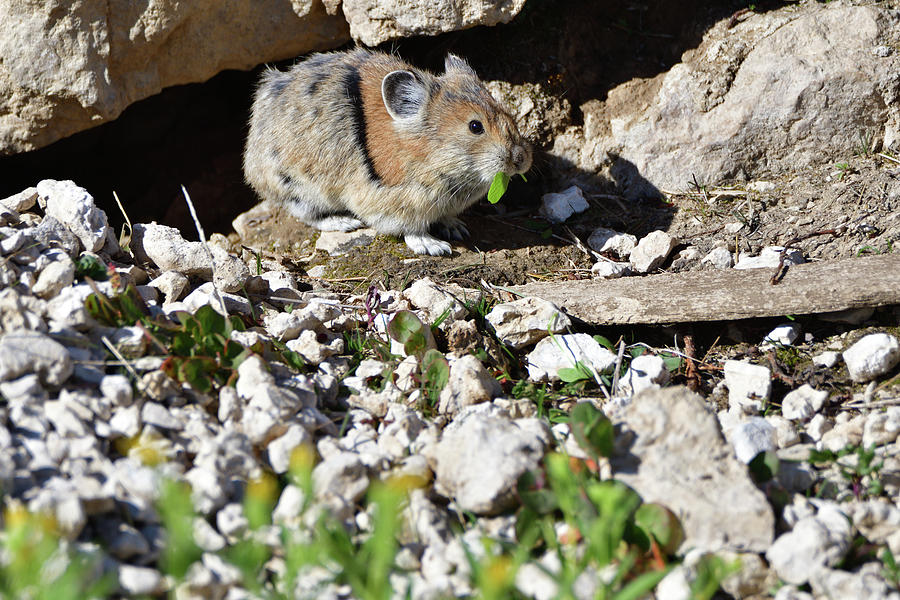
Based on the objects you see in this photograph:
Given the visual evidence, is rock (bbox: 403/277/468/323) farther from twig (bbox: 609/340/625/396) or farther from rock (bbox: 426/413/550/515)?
rock (bbox: 426/413/550/515)

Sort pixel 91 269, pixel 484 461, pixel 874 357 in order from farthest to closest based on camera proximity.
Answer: pixel 91 269, pixel 874 357, pixel 484 461

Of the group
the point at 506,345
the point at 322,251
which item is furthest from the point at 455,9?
the point at 506,345

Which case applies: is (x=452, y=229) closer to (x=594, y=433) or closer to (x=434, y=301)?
(x=434, y=301)

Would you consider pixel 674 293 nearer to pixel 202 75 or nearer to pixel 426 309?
pixel 426 309

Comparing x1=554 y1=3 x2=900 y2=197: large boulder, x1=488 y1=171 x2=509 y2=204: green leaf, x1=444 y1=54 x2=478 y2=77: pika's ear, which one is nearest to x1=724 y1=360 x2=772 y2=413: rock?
x1=488 y1=171 x2=509 y2=204: green leaf

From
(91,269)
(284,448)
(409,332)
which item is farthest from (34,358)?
(409,332)

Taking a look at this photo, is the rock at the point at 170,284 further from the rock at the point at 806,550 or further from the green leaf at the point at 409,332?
the rock at the point at 806,550
